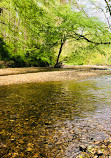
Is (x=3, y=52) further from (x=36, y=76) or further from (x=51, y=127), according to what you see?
(x=51, y=127)

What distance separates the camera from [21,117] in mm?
3299

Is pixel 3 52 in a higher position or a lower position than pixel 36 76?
higher

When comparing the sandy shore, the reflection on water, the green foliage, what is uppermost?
the green foliage

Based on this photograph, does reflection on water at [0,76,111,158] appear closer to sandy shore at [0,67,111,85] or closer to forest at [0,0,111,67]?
sandy shore at [0,67,111,85]

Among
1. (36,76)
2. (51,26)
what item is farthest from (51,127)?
(51,26)

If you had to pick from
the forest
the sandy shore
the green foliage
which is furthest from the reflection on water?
the green foliage

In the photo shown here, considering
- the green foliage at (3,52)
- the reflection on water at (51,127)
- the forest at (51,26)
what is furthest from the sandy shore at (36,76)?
the green foliage at (3,52)

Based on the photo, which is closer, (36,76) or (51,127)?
(51,127)

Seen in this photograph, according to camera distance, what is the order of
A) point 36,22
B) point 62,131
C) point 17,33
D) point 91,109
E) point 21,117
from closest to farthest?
1. point 62,131
2. point 21,117
3. point 91,109
4. point 36,22
5. point 17,33

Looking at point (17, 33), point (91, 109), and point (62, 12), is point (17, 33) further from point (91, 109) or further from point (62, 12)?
point (91, 109)

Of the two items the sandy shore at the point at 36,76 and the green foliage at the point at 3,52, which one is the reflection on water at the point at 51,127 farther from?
the green foliage at the point at 3,52

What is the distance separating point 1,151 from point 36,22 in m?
10.9

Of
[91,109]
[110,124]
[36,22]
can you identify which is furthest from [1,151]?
[36,22]

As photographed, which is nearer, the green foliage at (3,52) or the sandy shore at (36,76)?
the sandy shore at (36,76)
